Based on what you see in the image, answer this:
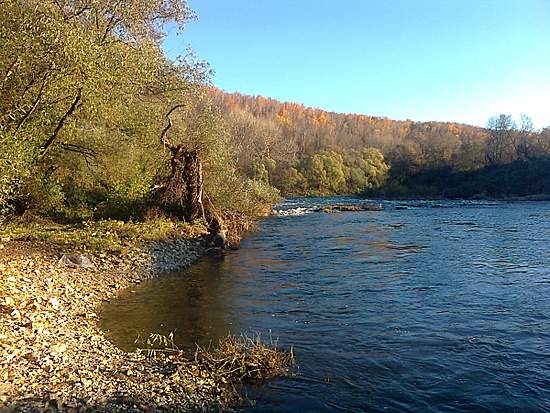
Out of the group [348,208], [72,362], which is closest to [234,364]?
[72,362]

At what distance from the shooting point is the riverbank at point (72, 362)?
7.52 metres

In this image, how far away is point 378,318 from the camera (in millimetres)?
13016

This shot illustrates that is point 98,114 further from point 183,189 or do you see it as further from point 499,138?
point 499,138

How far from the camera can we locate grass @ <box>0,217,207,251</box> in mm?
18578

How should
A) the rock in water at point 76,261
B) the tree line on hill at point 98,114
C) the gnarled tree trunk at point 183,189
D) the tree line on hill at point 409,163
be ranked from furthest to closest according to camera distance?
the tree line on hill at point 409,163
the gnarled tree trunk at point 183,189
the rock in water at point 76,261
the tree line on hill at point 98,114

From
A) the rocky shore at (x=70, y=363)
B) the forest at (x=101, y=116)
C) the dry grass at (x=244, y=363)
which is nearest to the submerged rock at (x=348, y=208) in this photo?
the forest at (x=101, y=116)

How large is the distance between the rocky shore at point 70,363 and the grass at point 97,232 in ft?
11.4

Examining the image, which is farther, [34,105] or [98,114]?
[98,114]

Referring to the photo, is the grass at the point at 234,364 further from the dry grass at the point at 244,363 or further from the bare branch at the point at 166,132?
the bare branch at the point at 166,132

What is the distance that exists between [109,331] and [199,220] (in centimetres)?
1610

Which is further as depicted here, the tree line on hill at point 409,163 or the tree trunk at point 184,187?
the tree line on hill at point 409,163

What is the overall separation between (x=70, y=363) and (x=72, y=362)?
6cm

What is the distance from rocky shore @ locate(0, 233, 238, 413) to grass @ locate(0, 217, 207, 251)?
3480mm

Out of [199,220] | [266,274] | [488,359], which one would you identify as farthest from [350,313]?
[199,220]
